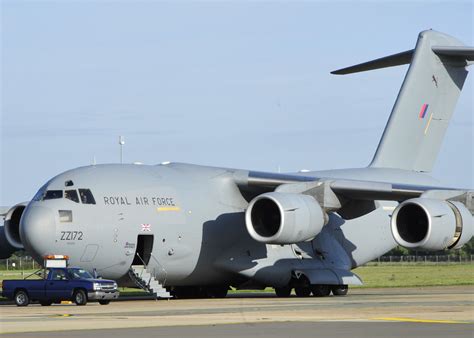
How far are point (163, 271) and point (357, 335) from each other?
43.6 feet

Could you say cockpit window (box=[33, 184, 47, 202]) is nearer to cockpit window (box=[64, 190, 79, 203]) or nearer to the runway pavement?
cockpit window (box=[64, 190, 79, 203])

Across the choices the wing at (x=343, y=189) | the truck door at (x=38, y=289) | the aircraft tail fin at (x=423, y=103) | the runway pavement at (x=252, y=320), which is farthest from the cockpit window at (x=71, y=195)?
the aircraft tail fin at (x=423, y=103)

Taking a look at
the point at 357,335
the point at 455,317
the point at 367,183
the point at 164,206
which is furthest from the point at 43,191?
the point at 357,335

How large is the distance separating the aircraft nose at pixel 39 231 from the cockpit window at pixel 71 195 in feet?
2.06

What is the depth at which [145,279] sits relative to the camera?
26.6 metres

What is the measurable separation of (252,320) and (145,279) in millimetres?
9566

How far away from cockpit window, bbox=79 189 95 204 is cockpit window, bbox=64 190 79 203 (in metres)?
0.12

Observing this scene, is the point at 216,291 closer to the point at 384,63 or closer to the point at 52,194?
the point at 52,194

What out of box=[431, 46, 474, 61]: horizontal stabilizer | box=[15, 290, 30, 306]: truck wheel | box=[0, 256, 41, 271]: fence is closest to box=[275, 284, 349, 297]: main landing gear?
box=[15, 290, 30, 306]: truck wheel

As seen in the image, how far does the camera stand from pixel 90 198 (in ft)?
84.5

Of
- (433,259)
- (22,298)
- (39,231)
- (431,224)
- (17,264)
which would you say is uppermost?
(39,231)

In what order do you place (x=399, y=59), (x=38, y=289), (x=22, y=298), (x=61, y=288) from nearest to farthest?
(x=61, y=288)
(x=38, y=289)
(x=22, y=298)
(x=399, y=59)

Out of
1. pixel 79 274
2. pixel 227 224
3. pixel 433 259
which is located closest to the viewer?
pixel 79 274

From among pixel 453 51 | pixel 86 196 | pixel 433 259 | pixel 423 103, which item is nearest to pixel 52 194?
pixel 86 196
